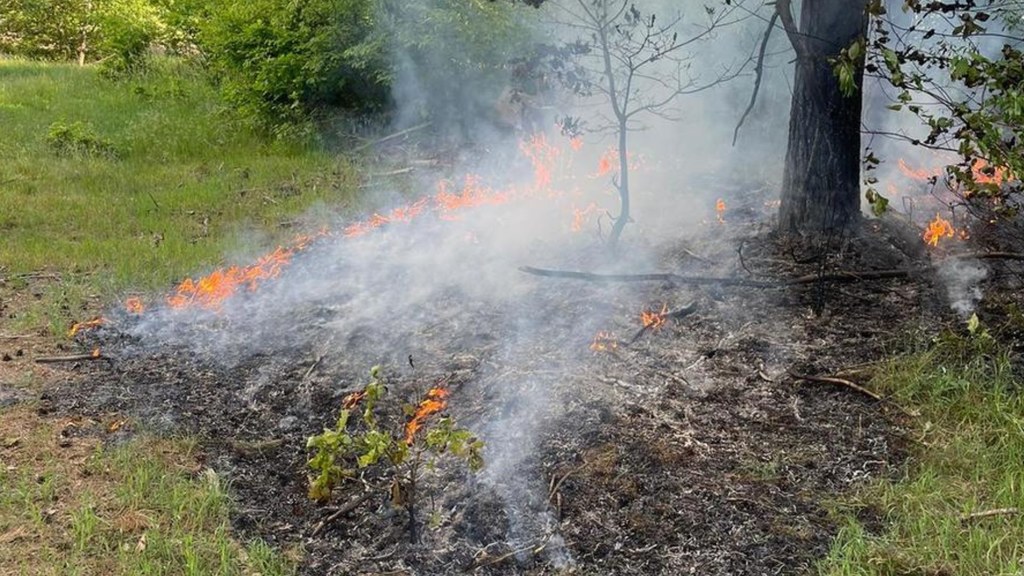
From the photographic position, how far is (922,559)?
283 centimetres

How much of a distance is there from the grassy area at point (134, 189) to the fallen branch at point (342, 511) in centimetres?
266

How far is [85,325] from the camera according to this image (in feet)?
16.5

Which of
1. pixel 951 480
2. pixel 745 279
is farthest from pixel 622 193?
pixel 951 480

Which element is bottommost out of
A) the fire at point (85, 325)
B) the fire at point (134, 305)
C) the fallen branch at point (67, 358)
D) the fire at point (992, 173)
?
the fallen branch at point (67, 358)

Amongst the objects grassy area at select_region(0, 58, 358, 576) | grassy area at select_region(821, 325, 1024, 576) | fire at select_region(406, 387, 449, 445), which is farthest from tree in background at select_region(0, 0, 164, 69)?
grassy area at select_region(821, 325, 1024, 576)

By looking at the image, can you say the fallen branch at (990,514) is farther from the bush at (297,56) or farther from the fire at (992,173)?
the bush at (297,56)

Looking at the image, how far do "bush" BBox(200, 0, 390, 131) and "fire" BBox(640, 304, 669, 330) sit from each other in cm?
473

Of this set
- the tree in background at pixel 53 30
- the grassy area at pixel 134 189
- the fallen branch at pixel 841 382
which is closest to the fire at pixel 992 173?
the fallen branch at pixel 841 382

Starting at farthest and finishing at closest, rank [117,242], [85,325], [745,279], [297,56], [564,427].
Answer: [297,56] → [117,242] → [85,325] → [745,279] → [564,427]

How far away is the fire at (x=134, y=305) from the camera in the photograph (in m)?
5.30

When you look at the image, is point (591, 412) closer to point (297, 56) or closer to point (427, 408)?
point (427, 408)

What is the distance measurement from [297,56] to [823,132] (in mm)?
5802

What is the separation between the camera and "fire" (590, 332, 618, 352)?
14.6ft

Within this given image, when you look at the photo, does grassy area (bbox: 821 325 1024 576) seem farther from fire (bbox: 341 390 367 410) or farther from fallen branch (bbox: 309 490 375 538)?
fire (bbox: 341 390 367 410)
